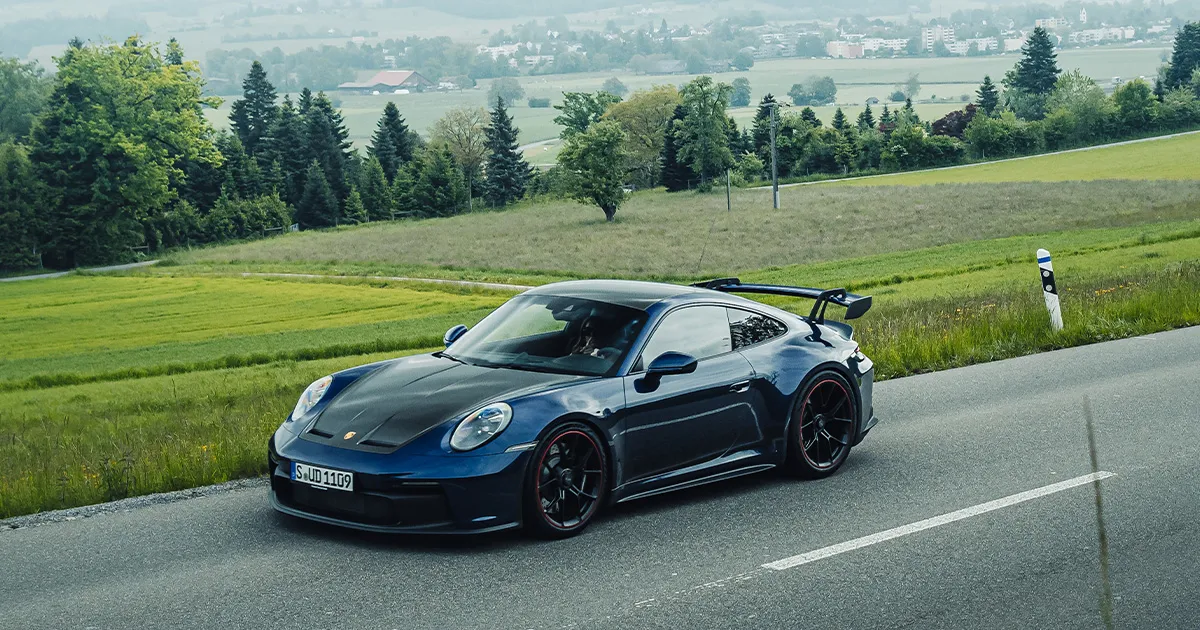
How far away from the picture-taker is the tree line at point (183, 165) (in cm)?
8831

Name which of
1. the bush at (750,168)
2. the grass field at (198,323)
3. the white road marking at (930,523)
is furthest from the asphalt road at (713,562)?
the bush at (750,168)

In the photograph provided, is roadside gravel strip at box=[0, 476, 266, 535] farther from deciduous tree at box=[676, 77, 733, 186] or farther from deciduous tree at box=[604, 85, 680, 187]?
deciduous tree at box=[604, 85, 680, 187]

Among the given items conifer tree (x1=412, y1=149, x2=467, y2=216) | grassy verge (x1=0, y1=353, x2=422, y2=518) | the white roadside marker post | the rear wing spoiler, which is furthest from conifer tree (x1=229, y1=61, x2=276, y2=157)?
the rear wing spoiler

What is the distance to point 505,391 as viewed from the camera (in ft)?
23.1

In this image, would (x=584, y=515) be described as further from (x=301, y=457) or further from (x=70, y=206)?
(x=70, y=206)

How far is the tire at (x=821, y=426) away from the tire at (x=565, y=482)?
1662mm

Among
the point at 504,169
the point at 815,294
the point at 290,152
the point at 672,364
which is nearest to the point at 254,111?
the point at 290,152

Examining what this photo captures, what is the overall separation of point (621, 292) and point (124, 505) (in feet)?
10.9

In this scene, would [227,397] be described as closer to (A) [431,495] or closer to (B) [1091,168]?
(A) [431,495]

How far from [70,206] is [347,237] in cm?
1958

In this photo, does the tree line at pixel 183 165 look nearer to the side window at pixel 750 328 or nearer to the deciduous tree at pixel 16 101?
the deciduous tree at pixel 16 101

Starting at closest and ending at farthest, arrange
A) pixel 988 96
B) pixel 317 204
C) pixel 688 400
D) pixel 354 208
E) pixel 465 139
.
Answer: pixel 688 400 < pixel 317 204 < pixel 354 208 < pixel 465 139 < pixel 988 96

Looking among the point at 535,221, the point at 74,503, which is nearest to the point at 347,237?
the point at 535,221

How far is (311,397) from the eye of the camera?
25.0 ft
